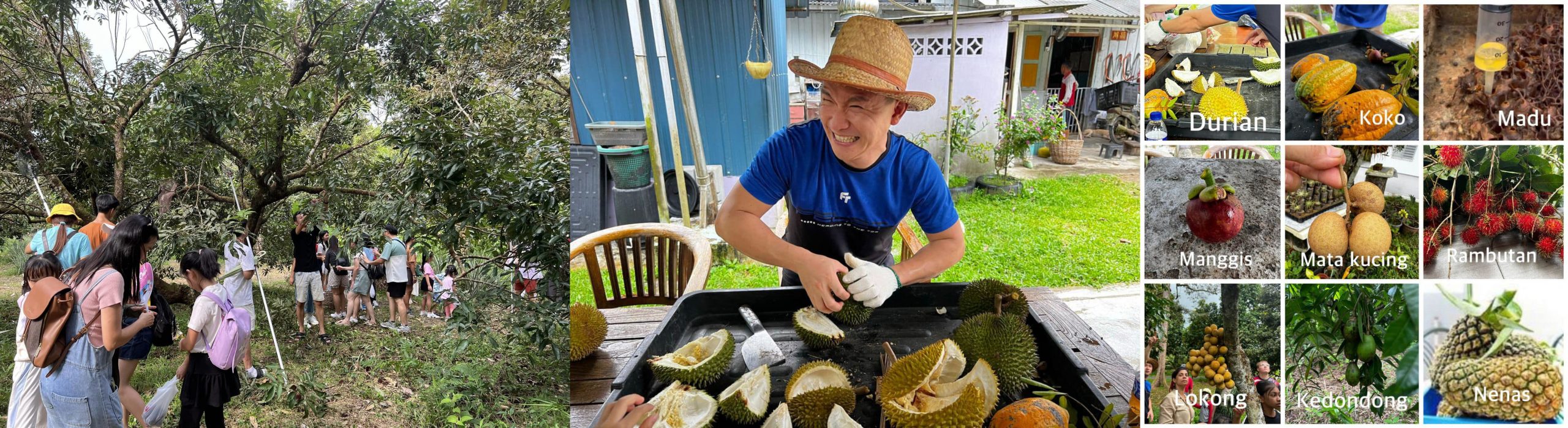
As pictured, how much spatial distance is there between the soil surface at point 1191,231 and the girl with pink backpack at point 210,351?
267 cm


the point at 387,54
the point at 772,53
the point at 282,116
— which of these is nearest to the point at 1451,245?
the point at 772,53

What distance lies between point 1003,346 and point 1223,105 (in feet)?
3.35

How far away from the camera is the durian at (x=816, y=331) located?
2.30 meters

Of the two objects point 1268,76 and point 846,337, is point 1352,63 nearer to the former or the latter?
point 1268,76

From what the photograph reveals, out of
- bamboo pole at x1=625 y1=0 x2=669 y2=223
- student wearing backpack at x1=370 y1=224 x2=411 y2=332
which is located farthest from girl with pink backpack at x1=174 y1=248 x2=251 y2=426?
bamboo pole at x1=625 y1=0 x2=669 y2=223

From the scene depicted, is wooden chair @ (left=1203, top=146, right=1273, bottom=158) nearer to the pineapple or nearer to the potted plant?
the potted plant

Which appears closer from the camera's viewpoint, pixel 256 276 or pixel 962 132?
pixel 962 132

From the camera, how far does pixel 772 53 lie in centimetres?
231

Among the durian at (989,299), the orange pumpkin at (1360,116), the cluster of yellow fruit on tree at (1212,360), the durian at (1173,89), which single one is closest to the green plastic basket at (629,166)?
the durian at (989,299)

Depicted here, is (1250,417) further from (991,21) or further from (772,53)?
(772,53)

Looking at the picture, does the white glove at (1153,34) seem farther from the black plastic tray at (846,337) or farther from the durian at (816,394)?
the durian at (816,394)

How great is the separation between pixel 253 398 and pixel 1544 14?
3948 mm

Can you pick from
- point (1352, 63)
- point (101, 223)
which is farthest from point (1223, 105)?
point (101, 223)

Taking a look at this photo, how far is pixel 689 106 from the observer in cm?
236
